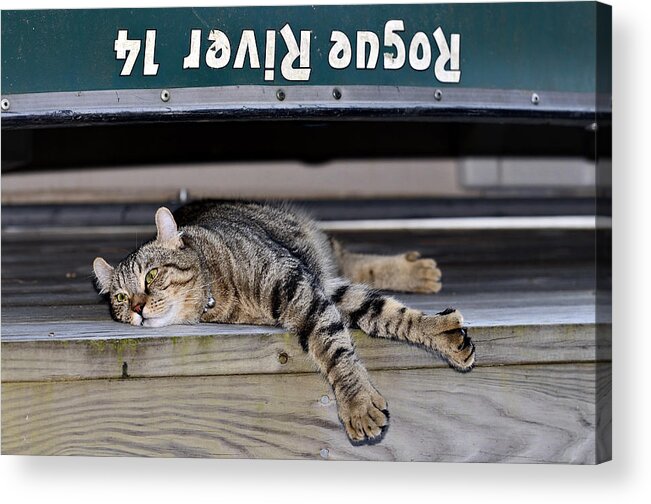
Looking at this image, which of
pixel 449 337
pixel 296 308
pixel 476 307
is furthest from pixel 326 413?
pixel 476 307

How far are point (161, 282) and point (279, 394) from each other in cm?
52

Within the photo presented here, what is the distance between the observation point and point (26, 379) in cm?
355

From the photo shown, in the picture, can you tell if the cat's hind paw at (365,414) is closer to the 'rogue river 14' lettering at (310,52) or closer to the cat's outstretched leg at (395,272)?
the cat's outstretched leg at (395,272)

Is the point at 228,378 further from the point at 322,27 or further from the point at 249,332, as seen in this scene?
the point at 322,27

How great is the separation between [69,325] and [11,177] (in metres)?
2.37

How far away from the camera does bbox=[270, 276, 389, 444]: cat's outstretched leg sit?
3.43 metres

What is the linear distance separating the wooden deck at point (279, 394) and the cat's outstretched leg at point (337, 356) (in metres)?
0.04

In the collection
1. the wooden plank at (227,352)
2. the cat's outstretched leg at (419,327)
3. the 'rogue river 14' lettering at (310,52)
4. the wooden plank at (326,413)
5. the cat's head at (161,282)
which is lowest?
the wooden plank at (326,413)

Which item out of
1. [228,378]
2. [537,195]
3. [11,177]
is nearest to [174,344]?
[228,378]

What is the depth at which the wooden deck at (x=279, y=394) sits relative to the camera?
3.48 m

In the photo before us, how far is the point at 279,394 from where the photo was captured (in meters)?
3.51

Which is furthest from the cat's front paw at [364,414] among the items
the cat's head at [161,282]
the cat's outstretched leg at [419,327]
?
the cat's head at [161,282]

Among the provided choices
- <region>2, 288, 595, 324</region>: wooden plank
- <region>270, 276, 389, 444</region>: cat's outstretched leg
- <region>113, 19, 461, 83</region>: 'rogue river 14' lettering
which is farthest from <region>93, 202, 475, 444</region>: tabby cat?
<region>113, 19, 461, 83</region>: 'rogue river 14' lettering

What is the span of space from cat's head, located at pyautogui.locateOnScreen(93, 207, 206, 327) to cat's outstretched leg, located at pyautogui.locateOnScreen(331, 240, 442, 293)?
2.99ft
